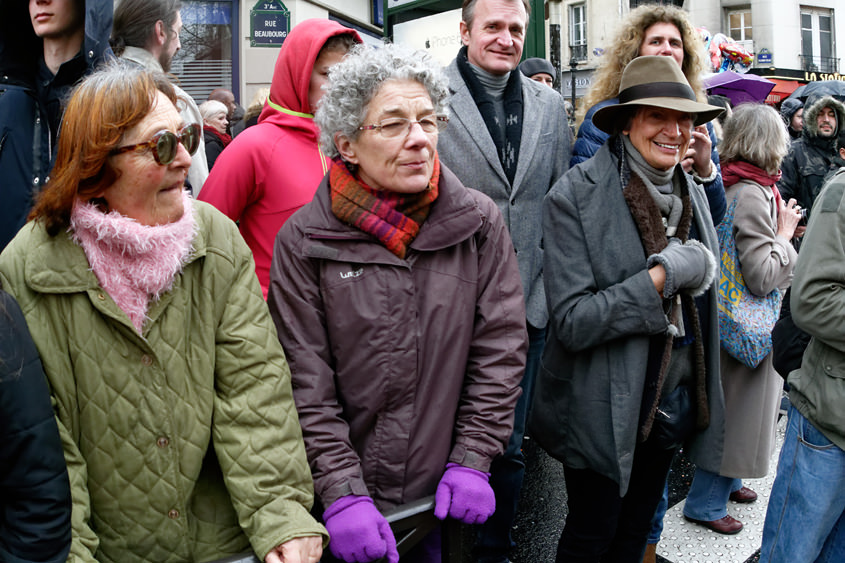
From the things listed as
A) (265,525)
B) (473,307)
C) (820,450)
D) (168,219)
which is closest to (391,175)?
(473,307)

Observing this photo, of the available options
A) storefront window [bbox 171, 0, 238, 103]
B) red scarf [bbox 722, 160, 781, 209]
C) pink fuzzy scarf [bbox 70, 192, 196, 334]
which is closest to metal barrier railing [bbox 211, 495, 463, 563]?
pink fuzzy scarf [bbox 70, 192, 196, 334]

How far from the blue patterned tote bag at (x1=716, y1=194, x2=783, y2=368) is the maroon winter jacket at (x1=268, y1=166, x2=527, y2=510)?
1.94 m

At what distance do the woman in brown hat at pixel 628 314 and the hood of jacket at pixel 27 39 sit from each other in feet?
5.39

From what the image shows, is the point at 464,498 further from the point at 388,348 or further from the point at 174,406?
the point at 174,406

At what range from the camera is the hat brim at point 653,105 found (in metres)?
2.60

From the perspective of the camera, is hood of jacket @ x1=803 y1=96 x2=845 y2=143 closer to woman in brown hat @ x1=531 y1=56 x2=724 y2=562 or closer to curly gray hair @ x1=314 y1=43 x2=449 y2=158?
woman in brown hat @ x1=531 y1=56 x2=724 y2=562

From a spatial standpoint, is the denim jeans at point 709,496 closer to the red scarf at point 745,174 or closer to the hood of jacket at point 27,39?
the red scarf at point 745,174

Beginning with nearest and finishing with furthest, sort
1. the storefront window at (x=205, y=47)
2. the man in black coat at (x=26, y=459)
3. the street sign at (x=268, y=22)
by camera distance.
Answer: the man in black coat at (x=26, y=459)
the street sign at (x=268, y=22)
the storefront window at (x=205, y=47)

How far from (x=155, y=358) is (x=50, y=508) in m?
0.39

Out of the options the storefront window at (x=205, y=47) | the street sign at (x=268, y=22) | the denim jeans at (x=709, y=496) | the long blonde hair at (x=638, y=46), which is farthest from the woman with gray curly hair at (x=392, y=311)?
the storefront window at (x=205, y=47)

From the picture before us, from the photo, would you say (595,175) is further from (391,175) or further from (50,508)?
(50,508)

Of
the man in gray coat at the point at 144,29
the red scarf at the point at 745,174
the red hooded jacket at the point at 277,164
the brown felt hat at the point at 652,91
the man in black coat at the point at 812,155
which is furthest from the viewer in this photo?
the man in black coat at the point at 812,155

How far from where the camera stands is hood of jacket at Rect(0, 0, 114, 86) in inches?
100

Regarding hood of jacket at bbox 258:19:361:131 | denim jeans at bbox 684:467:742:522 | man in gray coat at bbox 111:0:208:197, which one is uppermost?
man in gray coat at bbox 111:0:208:197
